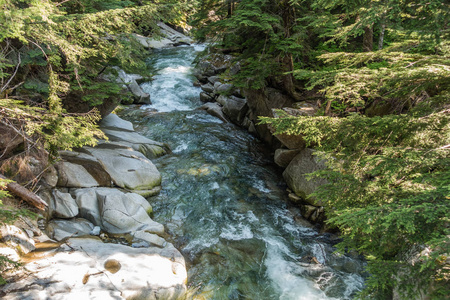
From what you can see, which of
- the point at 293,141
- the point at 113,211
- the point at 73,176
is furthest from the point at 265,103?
the point at 73,176

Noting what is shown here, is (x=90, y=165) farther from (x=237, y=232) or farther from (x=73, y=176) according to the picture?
(x=237, y=232)

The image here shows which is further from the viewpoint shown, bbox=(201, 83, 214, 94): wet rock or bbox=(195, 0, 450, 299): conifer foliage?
bbox=(201, 83, 214, 94): wet rock

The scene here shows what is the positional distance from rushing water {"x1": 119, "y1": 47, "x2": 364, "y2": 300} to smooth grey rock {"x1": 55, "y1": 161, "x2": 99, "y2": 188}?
2.22 metres

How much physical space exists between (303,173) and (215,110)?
27.8ft

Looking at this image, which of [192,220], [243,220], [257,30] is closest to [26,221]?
[192,220]

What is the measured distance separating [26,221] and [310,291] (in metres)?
6.92

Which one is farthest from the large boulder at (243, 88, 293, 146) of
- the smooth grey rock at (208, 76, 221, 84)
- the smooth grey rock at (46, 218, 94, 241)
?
the smooth grey rock at (46, 218, 94, 241)

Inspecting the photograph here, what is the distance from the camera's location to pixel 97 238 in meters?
6.38

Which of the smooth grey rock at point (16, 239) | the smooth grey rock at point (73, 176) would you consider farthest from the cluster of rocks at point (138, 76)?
the smooth grey rock at point (16, 239)

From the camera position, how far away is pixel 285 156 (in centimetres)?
1055

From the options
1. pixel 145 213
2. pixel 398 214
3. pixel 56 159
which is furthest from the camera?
pixel 145 213

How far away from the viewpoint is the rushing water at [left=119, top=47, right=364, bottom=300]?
630cm

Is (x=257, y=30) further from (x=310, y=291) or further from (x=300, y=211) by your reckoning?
(x=310, y=291)

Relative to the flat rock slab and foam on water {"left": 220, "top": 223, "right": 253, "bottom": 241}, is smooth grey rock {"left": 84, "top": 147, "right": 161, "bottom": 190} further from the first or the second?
foam on water {"left": 220, "top": 223, "right": 253, "bottom": 241}
